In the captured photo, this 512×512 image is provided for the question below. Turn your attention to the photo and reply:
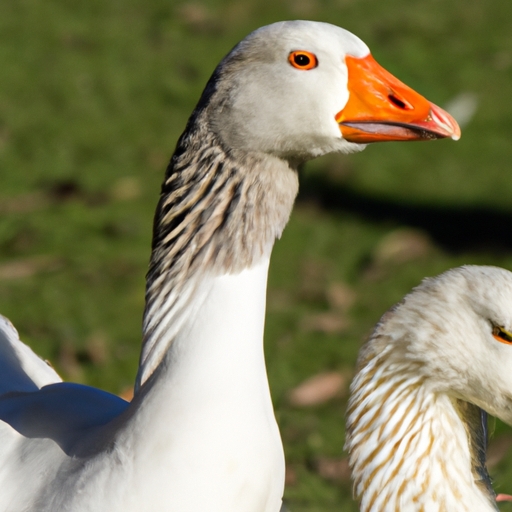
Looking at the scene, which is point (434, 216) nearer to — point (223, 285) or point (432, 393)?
Answer: point (432, 393)

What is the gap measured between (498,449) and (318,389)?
0.99 m

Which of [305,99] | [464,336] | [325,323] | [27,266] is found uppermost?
[305,99]

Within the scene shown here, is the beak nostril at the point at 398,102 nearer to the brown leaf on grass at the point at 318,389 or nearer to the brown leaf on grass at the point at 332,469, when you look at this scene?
the brown leaf on grass at the point at 332,469

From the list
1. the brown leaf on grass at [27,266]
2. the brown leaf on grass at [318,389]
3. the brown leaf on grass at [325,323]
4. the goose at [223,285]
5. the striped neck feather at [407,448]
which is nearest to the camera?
the goose at [223,285]

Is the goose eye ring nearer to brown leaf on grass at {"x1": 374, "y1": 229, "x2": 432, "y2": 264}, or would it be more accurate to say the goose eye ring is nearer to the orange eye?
the orange eye

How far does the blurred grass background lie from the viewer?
521 centimetres

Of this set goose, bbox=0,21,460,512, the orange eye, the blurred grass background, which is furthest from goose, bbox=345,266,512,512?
the blurred grass background

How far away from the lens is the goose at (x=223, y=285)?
2.62 m

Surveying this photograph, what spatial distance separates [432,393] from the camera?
2.97m

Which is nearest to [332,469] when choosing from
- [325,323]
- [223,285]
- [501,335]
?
[325,323]

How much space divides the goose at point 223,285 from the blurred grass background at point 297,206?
4.84ft

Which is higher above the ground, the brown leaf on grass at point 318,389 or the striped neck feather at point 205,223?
the striped neck feather at point 205,223

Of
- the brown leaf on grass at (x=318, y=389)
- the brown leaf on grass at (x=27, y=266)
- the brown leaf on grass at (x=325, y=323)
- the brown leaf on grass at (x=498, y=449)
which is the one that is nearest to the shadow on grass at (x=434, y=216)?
the brown leaf on grass at (x=325, y=323)

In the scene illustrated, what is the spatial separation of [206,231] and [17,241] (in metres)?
3.55
